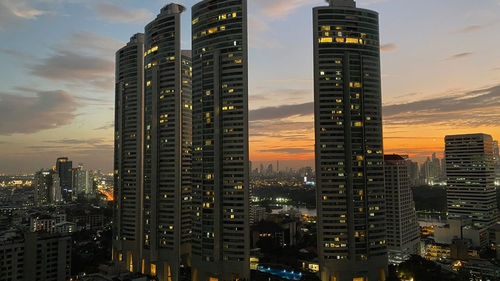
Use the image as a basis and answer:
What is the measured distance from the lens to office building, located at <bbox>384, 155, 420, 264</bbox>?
81875 mm

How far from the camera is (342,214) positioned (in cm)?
6200

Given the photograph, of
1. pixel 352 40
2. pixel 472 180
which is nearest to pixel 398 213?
pixel 352 40

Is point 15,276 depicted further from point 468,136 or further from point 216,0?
point 468,136

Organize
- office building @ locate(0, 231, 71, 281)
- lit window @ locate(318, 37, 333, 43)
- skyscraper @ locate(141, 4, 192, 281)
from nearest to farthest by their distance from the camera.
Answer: office building @ locate(0, 231, 71, 281), lit window @ locate(318, 37, 333, 43), skyscraper @ locate(141, 4, 192, 281)

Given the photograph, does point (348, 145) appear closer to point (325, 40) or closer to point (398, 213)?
point (325, 40)

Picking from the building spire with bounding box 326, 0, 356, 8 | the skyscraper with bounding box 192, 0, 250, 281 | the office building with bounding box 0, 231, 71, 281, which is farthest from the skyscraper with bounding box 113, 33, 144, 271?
the building spire with bounding box 326, 0, 356, 8

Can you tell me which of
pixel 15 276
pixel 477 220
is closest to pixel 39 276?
pixel 15 276

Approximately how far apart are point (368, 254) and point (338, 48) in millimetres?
36600

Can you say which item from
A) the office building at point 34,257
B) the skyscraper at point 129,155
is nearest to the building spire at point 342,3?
the skyscraper at point 129,155

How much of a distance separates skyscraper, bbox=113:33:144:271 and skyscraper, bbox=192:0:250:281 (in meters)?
22.1

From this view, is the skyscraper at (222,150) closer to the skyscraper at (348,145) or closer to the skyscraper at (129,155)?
the skyscraper at (348,145)

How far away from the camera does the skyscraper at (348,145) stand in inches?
2404

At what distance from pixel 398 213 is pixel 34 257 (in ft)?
238

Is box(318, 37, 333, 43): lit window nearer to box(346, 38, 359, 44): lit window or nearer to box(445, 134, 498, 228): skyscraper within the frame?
box(346, 38, 359, 44): lit window
